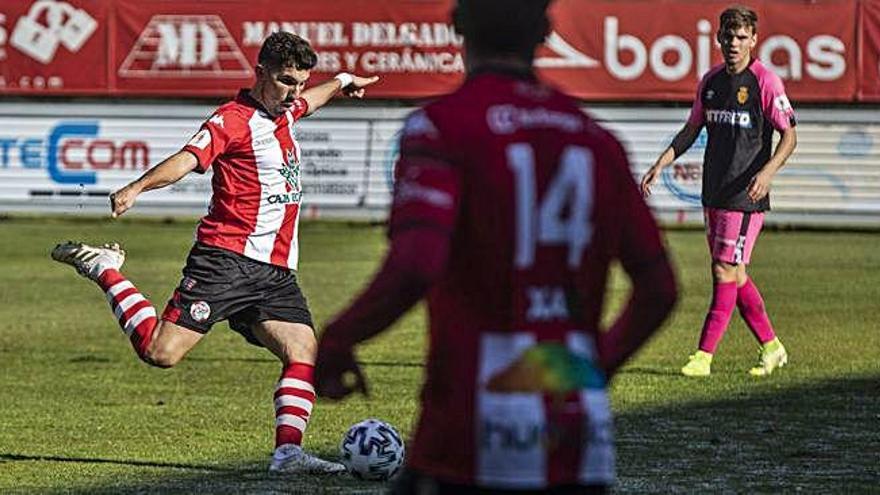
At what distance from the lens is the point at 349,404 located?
11641 millimetres

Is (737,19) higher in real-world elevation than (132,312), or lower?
higher

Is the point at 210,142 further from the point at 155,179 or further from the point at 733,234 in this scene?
the point at 733,234

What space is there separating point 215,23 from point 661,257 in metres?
25.0

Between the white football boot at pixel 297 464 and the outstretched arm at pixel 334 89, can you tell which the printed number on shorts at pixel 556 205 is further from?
the outstretched arm at pixel 334 89

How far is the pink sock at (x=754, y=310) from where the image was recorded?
1296 centimetres

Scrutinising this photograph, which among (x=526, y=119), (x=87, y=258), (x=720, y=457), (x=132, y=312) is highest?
(x=526, y=119)

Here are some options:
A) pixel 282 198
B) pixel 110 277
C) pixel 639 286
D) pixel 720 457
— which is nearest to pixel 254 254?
pixel 282 198

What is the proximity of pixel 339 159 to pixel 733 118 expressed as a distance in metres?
15.6

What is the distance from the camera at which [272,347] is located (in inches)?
369

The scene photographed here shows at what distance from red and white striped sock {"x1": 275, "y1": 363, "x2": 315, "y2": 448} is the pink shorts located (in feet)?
14.2

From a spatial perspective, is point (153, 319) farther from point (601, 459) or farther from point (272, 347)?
point (601, 459)

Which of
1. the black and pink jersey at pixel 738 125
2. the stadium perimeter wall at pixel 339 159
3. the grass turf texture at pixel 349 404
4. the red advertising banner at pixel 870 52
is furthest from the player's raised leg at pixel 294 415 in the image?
the red advertising banner at pixel 870 52

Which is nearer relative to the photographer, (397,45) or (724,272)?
(724,272)

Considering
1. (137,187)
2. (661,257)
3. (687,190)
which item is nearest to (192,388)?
(137,187)
